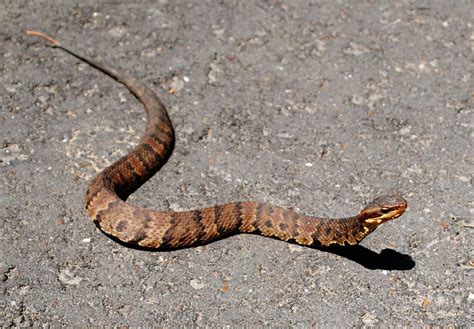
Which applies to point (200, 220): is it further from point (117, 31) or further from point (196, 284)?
point (117, 31)

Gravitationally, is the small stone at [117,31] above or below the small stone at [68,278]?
above

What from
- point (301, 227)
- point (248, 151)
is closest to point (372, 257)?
point (301, 227)

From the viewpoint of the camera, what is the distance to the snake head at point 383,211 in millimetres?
4957

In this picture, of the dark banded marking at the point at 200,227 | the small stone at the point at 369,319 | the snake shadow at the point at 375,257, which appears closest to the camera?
the small stone at the point at 369,319

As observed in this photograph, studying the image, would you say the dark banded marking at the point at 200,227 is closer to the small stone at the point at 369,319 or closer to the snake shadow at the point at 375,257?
the snake shadow at the point at 375,257

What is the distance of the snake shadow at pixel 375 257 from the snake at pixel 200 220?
0.08m

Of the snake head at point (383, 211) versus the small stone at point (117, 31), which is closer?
the snake head at point (383, 211)

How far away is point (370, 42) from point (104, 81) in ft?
8.33

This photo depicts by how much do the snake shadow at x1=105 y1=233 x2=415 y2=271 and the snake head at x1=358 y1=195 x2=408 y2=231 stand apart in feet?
0.90

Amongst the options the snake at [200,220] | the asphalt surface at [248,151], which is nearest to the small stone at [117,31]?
the asphalt surface at [248,151]

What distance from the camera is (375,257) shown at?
5180 millimetres

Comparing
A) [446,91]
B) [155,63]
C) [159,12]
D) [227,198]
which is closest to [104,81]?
[155,63]

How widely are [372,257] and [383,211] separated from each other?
1.31 feet

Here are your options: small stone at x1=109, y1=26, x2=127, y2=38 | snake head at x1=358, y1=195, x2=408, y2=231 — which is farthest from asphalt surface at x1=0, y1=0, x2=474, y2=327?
snake head at x1=358, y1=195, x2=408, y2=231
